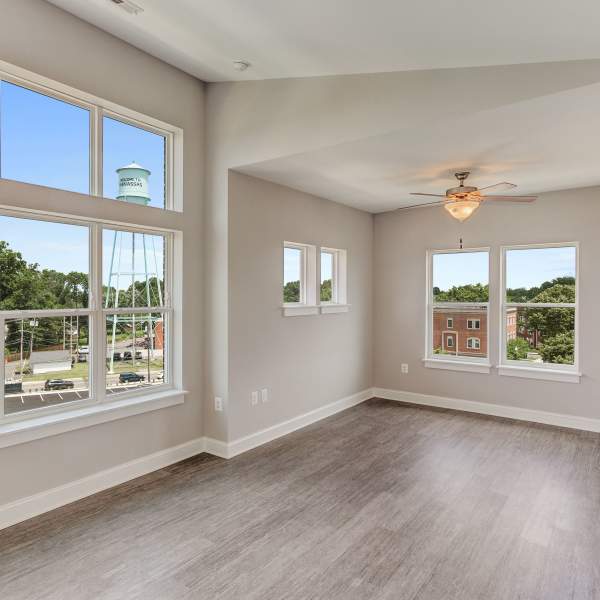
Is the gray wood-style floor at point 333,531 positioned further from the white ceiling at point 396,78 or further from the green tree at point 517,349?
the white ceiling at point 396,78

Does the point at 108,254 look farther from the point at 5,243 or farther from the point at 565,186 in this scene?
the point at 565,186

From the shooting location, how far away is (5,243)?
2.81m

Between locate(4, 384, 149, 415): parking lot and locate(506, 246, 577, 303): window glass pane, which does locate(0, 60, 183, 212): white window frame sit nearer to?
locate(4, 384, 149, 415): parking lot

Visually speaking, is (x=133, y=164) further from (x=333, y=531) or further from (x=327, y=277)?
(x=333, y=531)

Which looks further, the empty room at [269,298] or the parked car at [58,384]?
the parked car at [58,384]

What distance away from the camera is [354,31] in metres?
2.58

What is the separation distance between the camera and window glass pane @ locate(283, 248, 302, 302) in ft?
15.6

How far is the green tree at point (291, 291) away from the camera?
4.75m

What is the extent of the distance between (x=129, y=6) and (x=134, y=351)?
2460mm

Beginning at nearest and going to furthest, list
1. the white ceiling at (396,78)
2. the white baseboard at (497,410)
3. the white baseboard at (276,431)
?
the white ceiling at (396,78)
the white baseboard at (276,431)
the white baseboard at (497,410)

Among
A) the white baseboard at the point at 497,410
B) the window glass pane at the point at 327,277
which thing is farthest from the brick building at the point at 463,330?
the window glass pane at the point at 327,277

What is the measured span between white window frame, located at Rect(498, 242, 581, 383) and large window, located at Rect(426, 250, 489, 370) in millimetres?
184

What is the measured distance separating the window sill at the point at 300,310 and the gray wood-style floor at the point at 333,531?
4.42 ft

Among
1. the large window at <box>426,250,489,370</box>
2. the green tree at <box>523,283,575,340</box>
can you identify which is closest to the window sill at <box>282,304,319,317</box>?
the large window at <box>426,250,489,370</box>
